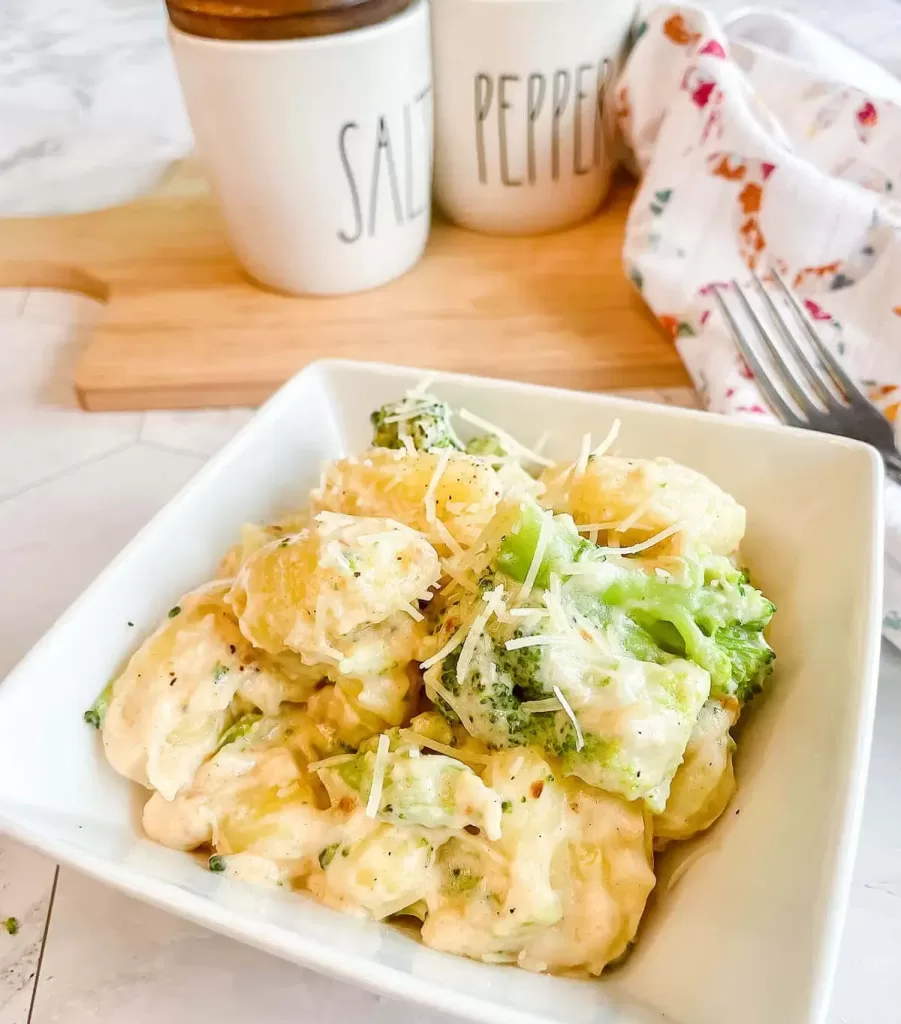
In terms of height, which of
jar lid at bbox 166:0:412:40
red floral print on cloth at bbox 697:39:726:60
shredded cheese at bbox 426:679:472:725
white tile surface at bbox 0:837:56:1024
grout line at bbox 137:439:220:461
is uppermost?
jar lid at bbox 166:0:412:40

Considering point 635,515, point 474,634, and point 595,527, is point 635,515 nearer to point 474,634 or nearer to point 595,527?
point 595,527

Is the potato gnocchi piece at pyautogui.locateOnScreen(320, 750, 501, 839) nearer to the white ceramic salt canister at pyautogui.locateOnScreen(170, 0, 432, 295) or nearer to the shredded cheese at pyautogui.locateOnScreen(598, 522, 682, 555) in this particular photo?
the shredded cheese at pyautogui.locateOnScreen(598, 522, 682, 555)

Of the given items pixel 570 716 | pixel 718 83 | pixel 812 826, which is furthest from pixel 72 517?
pixel 718 83

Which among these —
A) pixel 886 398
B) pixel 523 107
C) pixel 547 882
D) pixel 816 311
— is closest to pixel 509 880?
pixel 547 882

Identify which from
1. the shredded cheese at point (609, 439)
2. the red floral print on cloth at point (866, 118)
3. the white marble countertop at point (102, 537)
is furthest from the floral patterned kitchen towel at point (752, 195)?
the shredded cheese at point (609, 439)

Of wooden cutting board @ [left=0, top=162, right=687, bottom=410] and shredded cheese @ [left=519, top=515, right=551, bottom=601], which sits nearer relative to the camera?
shredded cheese @ [left=519, top=515, right=551, bottom=601]

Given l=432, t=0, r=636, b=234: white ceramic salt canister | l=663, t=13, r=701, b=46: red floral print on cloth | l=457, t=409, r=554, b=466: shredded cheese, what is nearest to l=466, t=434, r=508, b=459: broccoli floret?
l=457, t=409, r=554, b=466: shredded cheese
